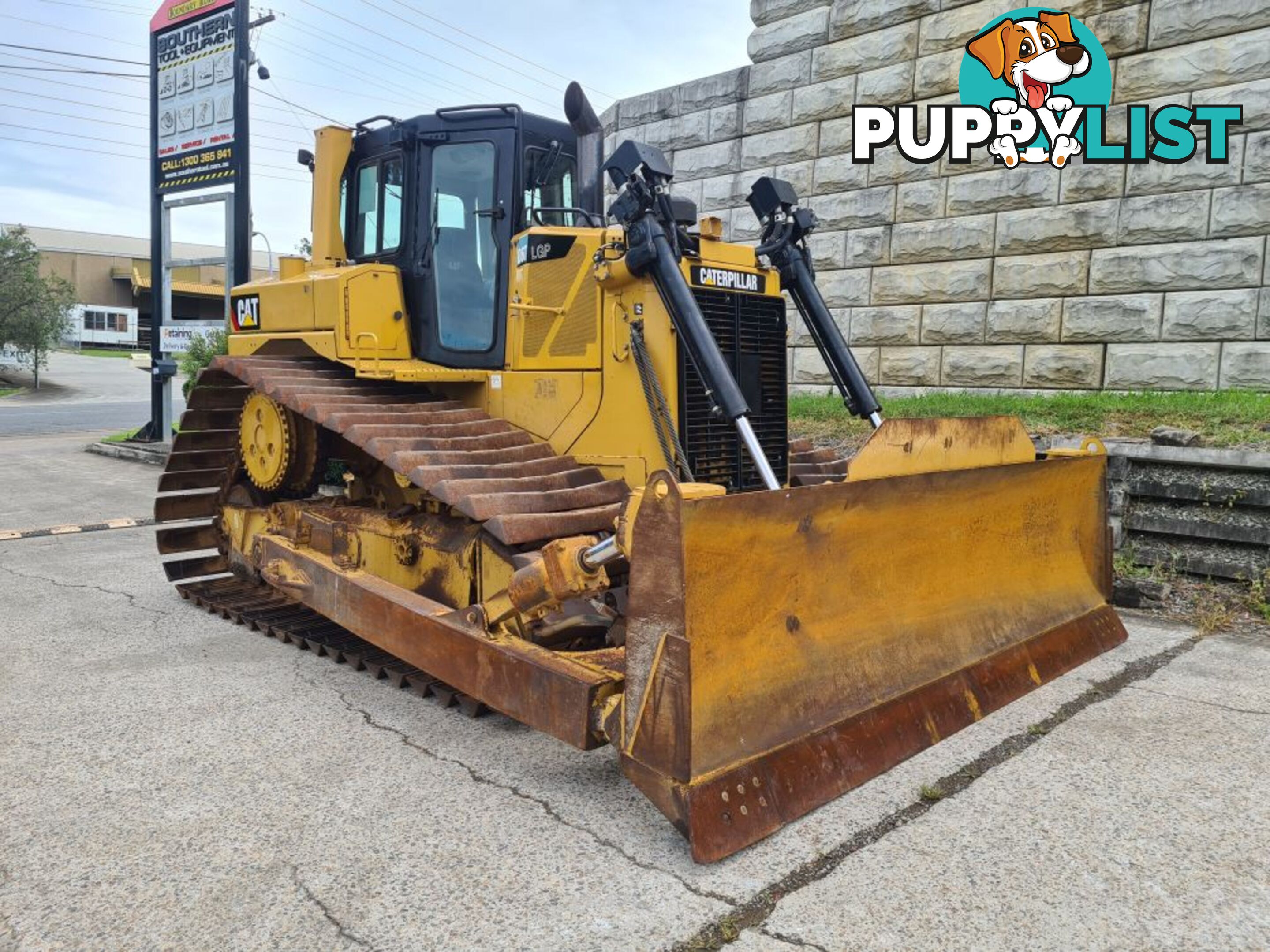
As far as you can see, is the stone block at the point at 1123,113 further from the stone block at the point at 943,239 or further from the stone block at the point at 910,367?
the stone block at the point at 910,367

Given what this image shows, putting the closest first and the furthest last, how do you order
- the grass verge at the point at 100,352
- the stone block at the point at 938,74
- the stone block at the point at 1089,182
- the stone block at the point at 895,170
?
the stone block at the point at 1089,182 → the stone block at the point at 938,74 → the stone block at the point at 895,170 → the grass verge at the point at 100,352

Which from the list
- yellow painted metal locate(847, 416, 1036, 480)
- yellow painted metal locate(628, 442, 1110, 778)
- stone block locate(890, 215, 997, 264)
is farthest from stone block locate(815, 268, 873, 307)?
yellow painted metal locate(847, 416, 1036, 480)

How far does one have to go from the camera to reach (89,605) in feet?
18.9

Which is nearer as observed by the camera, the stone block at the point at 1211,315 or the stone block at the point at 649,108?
the stone block at the point at 1211,315

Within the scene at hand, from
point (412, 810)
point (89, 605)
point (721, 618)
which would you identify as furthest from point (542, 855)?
point (89, 605)

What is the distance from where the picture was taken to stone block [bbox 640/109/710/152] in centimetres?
1080

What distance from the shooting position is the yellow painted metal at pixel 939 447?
366 centimetres

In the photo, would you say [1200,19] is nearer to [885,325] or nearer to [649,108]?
[885,325]

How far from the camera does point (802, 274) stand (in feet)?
16.9

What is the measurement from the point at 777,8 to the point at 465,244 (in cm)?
670

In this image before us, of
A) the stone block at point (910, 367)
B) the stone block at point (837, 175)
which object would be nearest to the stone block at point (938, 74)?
the stone block at point (837, 175)

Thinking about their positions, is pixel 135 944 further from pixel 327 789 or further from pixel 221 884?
pixel 327 789

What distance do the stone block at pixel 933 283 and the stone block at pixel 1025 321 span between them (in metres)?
0.21

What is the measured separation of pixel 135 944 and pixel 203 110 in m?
13.6
